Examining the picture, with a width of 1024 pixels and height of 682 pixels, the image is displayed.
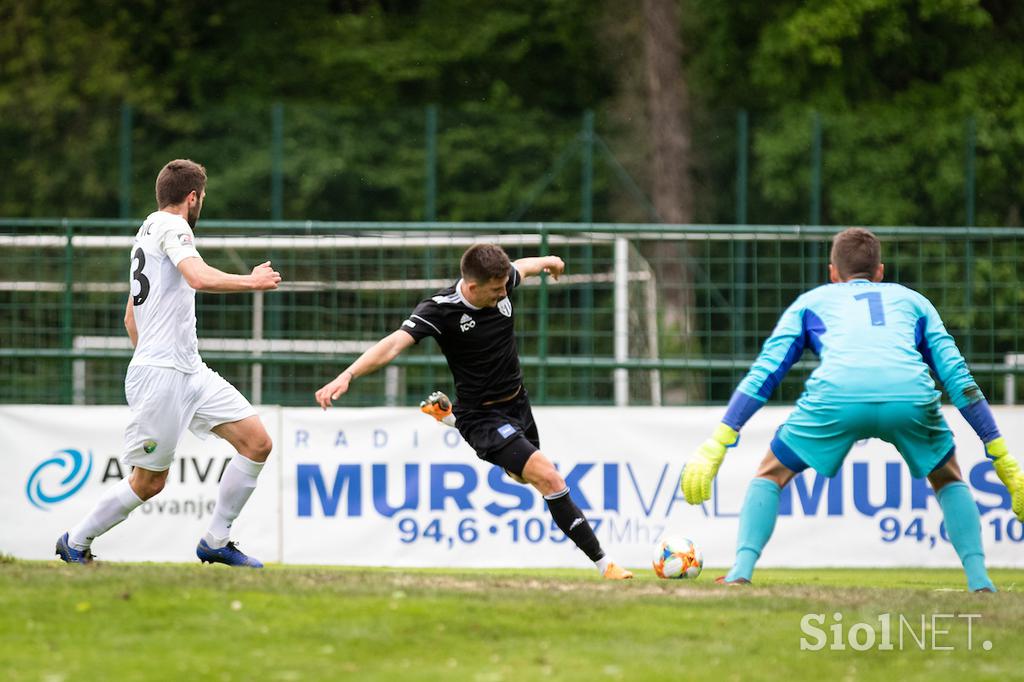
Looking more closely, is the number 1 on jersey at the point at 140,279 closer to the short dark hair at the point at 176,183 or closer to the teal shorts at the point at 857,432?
the short dark hair at the point at 176,183

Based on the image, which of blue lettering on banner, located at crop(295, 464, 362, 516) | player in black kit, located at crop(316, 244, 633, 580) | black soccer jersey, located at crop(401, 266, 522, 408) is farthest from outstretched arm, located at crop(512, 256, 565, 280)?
blue lettering on banner, located at crop(295, 464, 362, 516)

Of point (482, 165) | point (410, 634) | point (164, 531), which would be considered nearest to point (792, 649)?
point (410, 634)

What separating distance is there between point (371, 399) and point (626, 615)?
817 cm

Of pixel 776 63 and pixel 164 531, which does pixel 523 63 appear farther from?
pixel 164 531

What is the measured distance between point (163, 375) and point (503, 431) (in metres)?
1.91

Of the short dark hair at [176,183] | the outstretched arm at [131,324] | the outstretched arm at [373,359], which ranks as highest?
the short dark hair at [176,183]

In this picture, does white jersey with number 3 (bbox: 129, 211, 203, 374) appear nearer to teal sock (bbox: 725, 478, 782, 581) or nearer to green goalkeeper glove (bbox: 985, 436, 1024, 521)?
teal sock (bbox: 725, 478, 782, 581)

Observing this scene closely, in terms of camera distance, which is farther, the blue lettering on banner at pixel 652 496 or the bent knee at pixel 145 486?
the blue lettering on banner at pixel 652 496

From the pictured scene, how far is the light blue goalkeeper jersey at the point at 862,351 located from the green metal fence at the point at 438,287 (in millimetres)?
3738

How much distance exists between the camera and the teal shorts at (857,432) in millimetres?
7645

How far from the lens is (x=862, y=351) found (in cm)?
771

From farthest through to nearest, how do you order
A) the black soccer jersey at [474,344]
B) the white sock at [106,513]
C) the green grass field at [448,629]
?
the black soccer jersey at [474,344] < the white sock at [106,513] < the green grass field at [448,629]

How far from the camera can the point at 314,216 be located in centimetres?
2405

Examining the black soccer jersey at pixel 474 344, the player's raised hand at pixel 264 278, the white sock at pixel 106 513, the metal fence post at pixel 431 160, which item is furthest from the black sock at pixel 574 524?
the metal fence post at pixel 431 160
